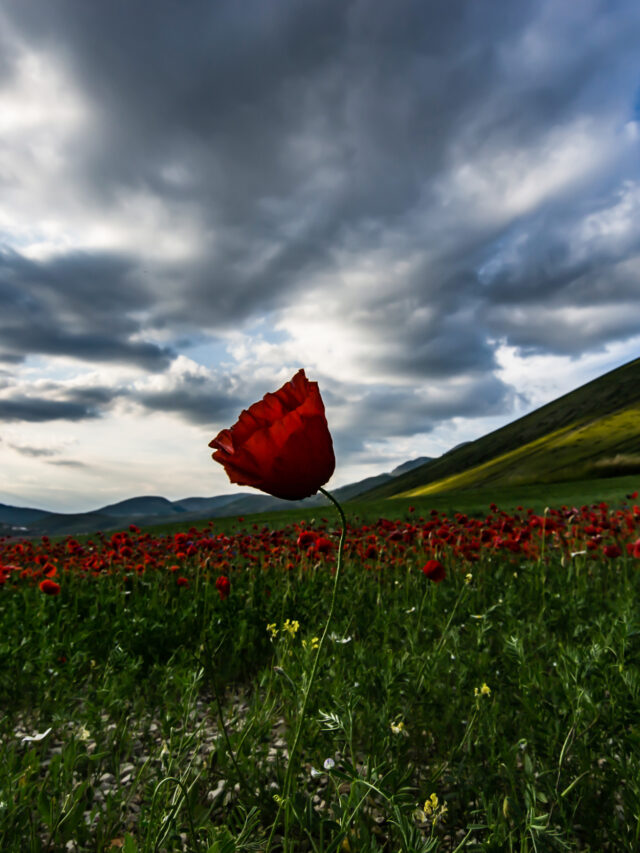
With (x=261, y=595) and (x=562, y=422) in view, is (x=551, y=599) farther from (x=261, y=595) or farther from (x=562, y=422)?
(x=562, y=422)

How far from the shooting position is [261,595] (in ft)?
20.1

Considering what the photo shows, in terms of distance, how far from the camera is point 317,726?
3.21 m

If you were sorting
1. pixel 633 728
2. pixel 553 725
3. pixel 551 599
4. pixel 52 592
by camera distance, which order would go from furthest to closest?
pixel 551 599 → pixel 52 592 → pixel 553 725 → pixel 633 728

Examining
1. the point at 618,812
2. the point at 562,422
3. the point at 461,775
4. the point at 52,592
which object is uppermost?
the point at 562,422

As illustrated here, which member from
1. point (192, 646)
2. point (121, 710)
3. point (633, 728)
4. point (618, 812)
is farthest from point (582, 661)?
point (192, 646)

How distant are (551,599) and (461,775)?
11.8 ft

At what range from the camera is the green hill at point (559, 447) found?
82062mm

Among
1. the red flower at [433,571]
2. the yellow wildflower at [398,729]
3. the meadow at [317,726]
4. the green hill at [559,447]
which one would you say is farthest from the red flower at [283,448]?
the green hill at [559,447]

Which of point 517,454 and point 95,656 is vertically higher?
point 517,454

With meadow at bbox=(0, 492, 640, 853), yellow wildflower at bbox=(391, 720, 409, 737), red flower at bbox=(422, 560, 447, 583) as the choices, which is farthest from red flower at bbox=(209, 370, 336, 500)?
red flower at bbox=(422, 560, 447, 583)

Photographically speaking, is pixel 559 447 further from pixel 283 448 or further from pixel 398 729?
pixel 283 448

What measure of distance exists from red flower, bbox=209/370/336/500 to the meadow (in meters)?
0.48

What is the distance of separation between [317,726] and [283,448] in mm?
2281

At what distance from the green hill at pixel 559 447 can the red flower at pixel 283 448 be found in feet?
260
